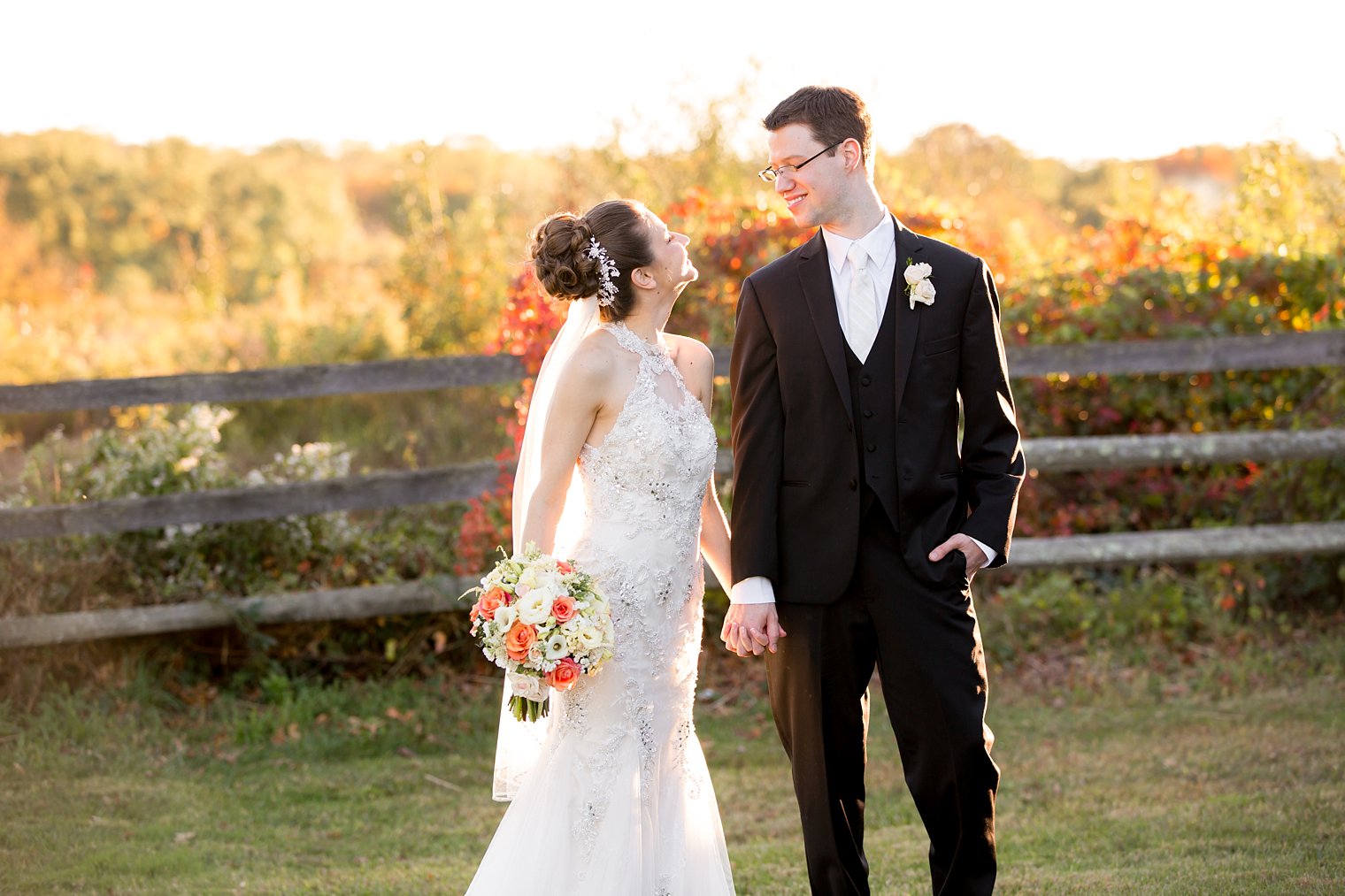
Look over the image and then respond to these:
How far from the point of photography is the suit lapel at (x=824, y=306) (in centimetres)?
318

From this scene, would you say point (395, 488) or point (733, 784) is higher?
point (395, 488)

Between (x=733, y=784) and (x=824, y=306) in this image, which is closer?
(x=824, y=306)

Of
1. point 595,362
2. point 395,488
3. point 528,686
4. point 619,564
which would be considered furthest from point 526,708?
point 395,488

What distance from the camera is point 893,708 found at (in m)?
3.25

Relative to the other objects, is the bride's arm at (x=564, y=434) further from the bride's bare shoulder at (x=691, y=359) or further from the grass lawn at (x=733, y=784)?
the grass lawn at (x=733, y=784)

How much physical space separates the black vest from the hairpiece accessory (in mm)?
706

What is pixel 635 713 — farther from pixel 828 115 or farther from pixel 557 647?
pixel 828 115

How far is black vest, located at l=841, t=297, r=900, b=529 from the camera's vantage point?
10.4 ft

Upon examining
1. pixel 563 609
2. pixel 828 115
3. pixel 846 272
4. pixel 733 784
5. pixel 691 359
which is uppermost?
pixel 828 115

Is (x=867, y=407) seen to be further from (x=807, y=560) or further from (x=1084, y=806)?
(x=1084, y=806)

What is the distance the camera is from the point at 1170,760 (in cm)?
518

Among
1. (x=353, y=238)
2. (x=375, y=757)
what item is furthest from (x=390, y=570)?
(x=353, y=238)

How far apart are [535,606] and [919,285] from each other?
125cm

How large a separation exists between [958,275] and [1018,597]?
374 centimetres
